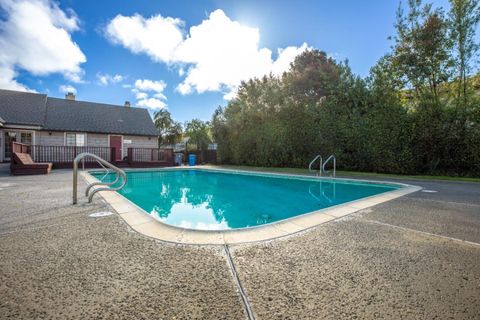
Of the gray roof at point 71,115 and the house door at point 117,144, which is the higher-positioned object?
the gray roof at point 71,115

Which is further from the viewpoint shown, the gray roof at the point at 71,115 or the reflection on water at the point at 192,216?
→ the gray roof at the point at 71,115

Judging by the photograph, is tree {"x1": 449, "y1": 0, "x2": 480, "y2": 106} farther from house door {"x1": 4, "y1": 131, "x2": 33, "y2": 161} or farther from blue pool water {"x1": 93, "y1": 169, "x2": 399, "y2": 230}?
house door {"x1": 4, "y1": 131, "x2": 33, "y2": 161}

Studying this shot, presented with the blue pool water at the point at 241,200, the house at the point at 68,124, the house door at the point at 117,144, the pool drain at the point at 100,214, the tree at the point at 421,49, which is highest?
the tree at the point at 421,49

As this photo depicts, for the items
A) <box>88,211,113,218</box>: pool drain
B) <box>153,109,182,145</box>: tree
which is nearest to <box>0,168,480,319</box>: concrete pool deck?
<box>88,211,113,218</box>: pool drain

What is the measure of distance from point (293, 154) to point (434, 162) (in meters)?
7.08

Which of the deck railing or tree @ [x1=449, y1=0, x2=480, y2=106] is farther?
the deck railing

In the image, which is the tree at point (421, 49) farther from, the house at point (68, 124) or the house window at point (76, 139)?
the house window at point (76, 139)

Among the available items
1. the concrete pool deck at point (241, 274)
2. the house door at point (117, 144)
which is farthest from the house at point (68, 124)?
the concrete pool deck at point (241, 274)

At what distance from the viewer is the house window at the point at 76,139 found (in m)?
16.9

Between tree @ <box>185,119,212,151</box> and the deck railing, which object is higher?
tree @ <box>185,119,212,151</box>

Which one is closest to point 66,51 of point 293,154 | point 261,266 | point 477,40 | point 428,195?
point 293,154

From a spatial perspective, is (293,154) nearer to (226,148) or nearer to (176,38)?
(226,148)

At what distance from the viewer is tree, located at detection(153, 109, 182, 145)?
33.0 m

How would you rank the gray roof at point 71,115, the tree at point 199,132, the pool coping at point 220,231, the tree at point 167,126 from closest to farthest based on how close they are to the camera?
the pool coping at point 220,231
the gray roof at point 71,115
the tree at point 199,132
the tree at point 167,126
